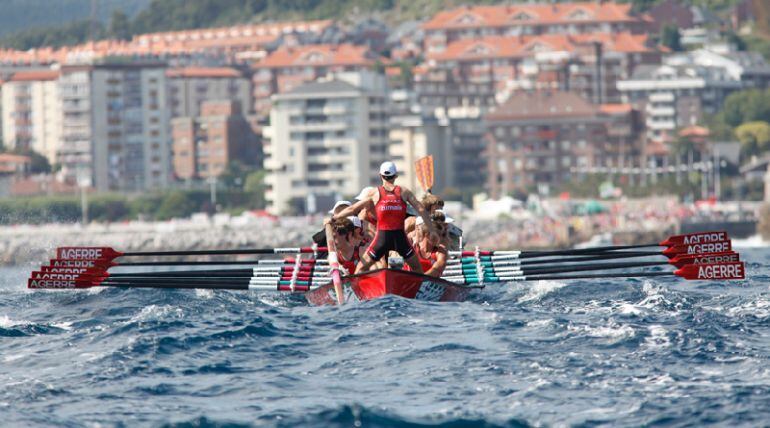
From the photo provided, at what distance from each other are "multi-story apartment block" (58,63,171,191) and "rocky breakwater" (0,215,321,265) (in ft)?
99.6

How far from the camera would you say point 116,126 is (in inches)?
6821

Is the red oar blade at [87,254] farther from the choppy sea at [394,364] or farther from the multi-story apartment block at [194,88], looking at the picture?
the multi-story apartment block at [194,88]

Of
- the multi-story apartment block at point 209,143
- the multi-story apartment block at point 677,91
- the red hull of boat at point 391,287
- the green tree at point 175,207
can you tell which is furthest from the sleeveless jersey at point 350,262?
the multi-story apartment block at point 677,91

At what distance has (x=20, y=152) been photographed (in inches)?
6540

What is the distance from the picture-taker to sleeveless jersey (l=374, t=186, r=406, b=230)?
2766 cm

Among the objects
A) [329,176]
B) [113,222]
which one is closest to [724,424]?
[113,222]

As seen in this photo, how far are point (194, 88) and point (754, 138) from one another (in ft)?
203

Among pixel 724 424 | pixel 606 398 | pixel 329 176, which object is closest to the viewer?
pixel 724 424

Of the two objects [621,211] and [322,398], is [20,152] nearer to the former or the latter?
[621,211]

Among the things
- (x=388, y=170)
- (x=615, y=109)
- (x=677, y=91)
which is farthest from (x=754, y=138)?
(x=388, y=170)

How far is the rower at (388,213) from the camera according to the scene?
27656 millimetres

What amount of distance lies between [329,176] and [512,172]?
18.4 metres

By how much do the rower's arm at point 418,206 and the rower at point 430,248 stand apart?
17.5 inches

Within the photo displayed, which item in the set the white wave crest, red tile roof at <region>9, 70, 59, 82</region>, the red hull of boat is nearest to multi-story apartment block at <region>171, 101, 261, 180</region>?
red tile roof at <region>9, 70, 59, 82</region>
